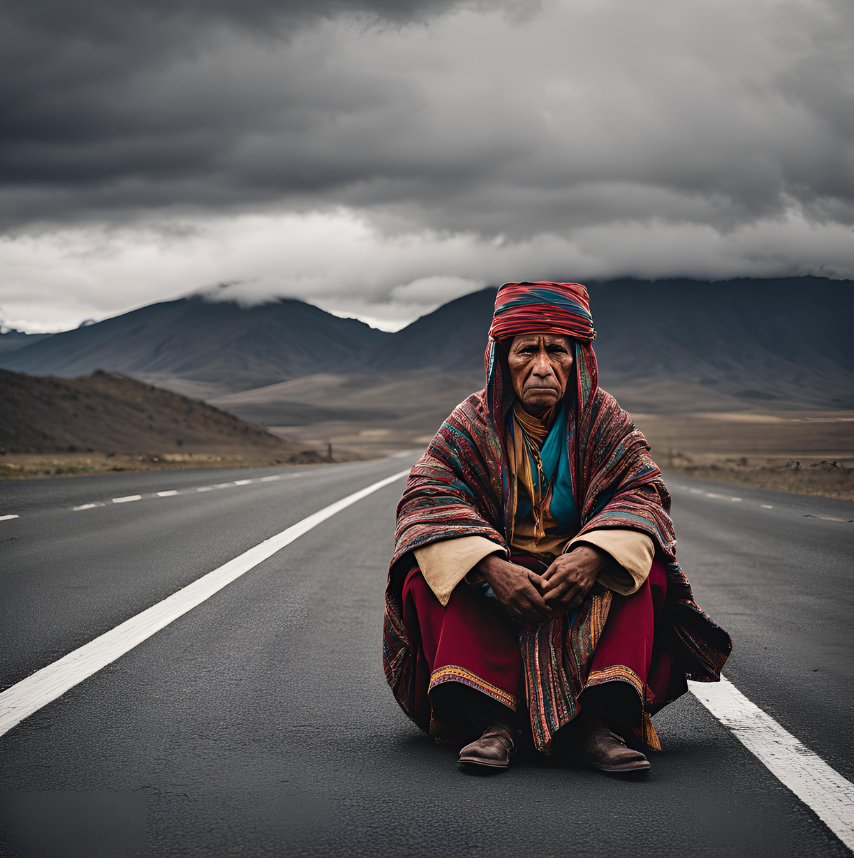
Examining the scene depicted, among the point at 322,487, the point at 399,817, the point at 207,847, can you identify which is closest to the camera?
the point at 207,847

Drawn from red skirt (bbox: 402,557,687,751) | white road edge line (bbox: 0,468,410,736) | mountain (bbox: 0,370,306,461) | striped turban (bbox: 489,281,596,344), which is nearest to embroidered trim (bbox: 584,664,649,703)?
red skirt (bbox: 402,557,687,751)

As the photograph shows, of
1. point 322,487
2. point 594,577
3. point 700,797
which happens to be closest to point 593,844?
point 700,797

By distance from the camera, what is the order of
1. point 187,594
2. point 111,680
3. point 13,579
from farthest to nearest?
point 13,579 → point 187,594 → point 111,680

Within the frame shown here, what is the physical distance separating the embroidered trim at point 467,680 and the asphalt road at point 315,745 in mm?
277

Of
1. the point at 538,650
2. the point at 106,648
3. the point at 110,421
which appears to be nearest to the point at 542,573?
the point at 538,650

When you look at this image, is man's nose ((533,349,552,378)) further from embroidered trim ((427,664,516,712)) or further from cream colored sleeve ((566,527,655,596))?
embroidered trim ((427,664,516,712))

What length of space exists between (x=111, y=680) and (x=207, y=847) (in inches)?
84.6

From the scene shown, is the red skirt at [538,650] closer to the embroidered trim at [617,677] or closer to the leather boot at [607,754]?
the embroidered trim at [617,677]

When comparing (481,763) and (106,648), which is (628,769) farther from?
(106,648)

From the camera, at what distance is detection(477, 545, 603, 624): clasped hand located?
3.59 meters

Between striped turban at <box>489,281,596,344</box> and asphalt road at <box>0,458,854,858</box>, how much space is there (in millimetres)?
1695

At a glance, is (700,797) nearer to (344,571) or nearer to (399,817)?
(399,817)

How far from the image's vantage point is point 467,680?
3654 millimetres

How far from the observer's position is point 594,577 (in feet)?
11.9
